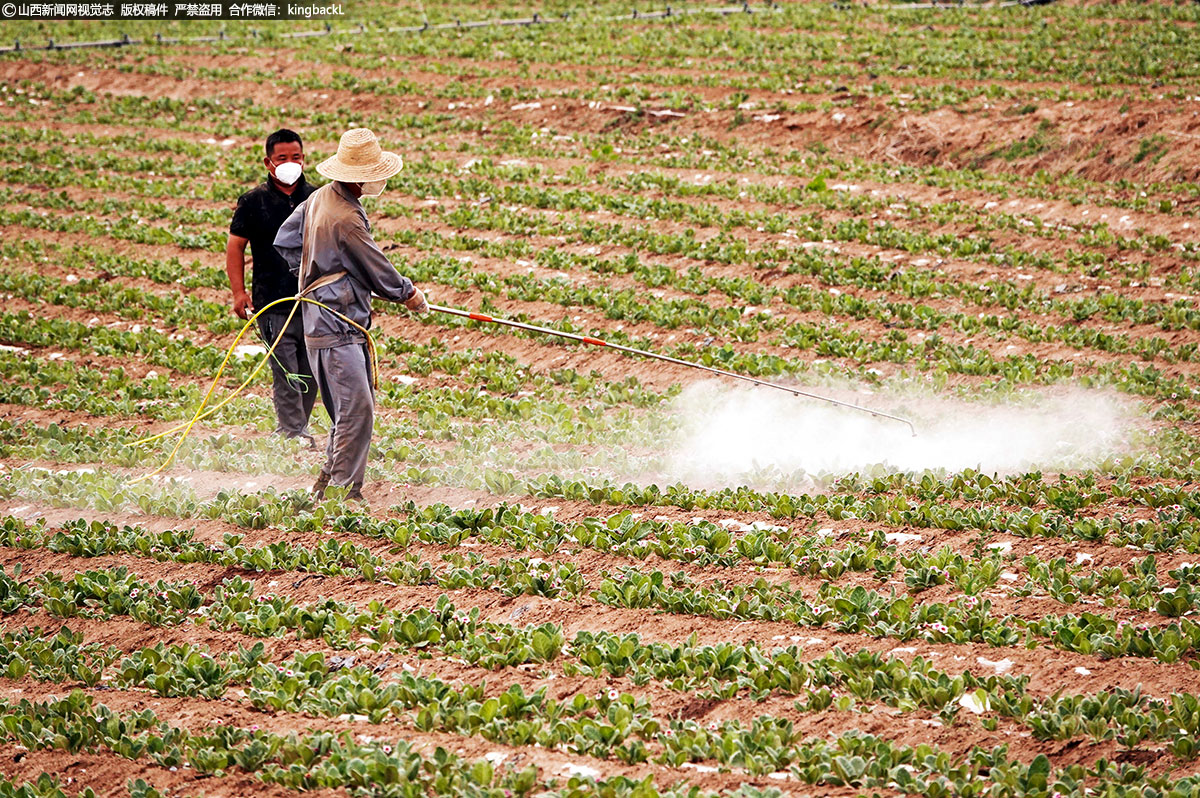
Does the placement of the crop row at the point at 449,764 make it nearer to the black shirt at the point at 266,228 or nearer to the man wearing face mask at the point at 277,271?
the man wearing face mask at the point at 277,271

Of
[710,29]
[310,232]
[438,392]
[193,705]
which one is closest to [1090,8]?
[710,29]

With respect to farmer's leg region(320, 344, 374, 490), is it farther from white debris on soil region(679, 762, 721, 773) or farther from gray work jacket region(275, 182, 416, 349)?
white debris on soil region(679, 762, 721, 773)

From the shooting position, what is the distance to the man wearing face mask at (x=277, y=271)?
769cm

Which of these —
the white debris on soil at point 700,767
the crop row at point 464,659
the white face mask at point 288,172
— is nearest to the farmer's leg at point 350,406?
the crop row at point 464,659

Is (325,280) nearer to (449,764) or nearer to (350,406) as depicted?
(350,406)

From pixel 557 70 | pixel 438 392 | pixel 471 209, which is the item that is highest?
pixel 557 70

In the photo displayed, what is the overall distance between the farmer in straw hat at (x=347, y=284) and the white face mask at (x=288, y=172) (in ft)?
3.24

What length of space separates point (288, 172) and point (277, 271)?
75cm

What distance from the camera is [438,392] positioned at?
30.2 ft

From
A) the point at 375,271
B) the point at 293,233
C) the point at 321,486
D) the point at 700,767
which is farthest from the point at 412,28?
the point at 700,767

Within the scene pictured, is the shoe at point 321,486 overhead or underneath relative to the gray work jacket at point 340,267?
underneath

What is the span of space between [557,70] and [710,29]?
4.47 m

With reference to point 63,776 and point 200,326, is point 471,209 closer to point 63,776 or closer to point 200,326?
point 200,326

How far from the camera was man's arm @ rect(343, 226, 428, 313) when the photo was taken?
21.0 ft
